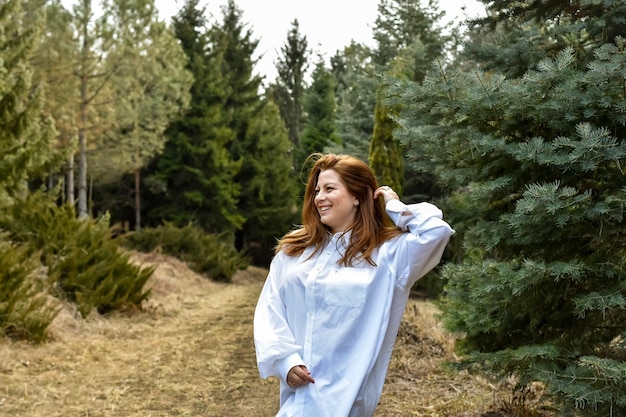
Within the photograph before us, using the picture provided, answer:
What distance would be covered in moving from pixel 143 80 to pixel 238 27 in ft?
37.2

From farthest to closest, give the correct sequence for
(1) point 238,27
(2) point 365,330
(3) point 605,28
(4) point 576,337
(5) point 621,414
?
(1) point 238,27, (3) point 605,28, (4) point 576,337, (5) point 621,414, (2) point 365,330

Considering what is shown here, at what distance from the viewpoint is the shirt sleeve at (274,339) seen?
251 centimetres

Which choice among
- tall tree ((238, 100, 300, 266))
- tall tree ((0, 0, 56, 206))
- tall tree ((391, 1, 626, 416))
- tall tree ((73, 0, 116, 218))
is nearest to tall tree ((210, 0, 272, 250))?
tall tree ((238, 100, 300, 266))

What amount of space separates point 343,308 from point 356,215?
0.45 m

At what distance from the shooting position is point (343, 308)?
252 centimetres

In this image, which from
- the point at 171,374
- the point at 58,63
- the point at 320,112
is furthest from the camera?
the point at 320,112

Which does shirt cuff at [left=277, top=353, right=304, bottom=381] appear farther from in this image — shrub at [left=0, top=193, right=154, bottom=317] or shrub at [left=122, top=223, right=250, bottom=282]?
shrub at [left=122, top=223, right=250, bottom=282]

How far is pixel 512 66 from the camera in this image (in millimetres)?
4430

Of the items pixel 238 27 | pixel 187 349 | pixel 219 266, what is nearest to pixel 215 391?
pixel 187 349

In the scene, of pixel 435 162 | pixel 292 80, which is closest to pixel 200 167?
pixel 292 80

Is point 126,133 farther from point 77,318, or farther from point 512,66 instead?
point 512,66

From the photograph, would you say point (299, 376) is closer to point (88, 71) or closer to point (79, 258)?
point (79, 258)

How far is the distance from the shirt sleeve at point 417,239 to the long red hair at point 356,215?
105mm

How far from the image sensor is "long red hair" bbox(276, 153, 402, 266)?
8.87 feet
